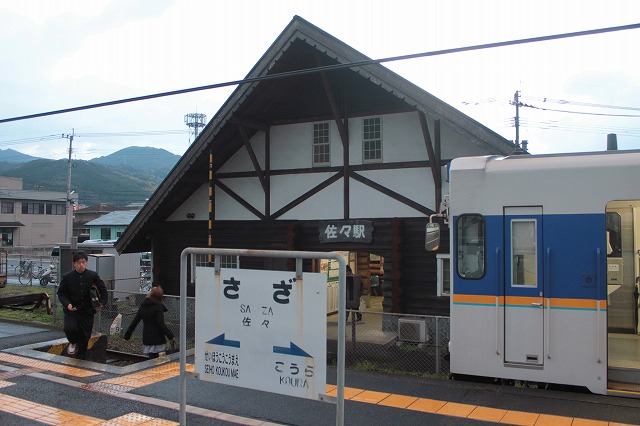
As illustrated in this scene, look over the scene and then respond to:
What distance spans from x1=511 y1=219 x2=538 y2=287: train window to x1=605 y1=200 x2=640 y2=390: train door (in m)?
1.70

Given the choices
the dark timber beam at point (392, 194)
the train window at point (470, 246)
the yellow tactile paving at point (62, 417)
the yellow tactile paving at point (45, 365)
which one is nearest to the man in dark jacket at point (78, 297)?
the yellow tactile paving at point (45, 365)

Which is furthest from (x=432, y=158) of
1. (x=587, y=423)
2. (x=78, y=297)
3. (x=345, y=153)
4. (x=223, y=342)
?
(x=223, y=342)

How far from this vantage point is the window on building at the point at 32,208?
63466 millimetres

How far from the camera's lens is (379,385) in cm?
758

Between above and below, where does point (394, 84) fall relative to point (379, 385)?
above

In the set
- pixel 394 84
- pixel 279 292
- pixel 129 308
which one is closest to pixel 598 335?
pixel 279 292

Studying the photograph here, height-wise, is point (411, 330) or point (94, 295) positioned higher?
point (94, 295)

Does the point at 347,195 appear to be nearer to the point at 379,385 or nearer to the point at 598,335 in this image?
the point at 379,385

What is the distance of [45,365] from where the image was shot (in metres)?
8.82

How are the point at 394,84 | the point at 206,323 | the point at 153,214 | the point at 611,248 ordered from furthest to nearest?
the point at 153,214
the point at 394,84
the point at 611,248
the point at 206,323

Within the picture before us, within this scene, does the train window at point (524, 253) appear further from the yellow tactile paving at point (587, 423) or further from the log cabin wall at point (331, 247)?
the log cabin wall at point (331, 247)

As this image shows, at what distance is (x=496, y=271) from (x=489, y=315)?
0.58 metres

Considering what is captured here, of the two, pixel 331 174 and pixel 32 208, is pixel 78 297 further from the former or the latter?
pixel 32 208

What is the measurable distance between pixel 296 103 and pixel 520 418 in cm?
999
